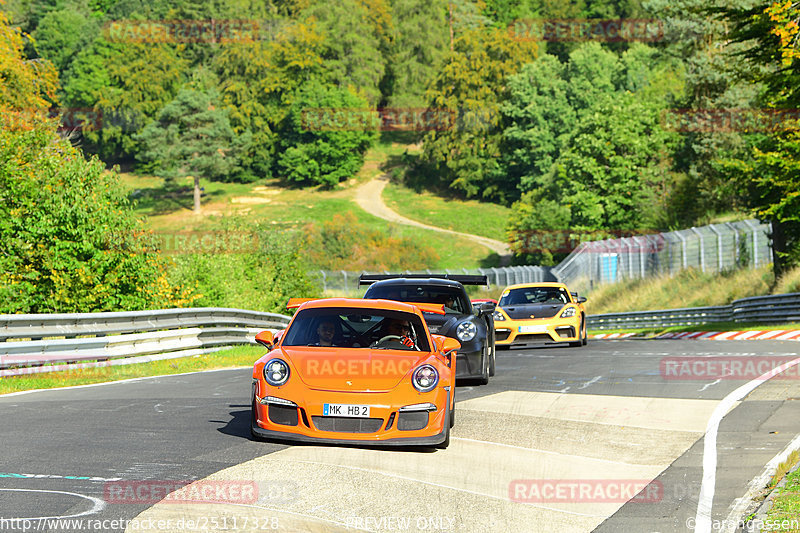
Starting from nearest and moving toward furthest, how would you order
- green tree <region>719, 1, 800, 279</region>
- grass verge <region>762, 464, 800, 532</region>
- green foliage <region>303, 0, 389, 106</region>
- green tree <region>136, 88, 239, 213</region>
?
grass verge <region>762, 464, 800, 532</region>
green tree <region>719, 1, 800, 279</region>
green tree <region>136, 88, 239, 213</region>
green foliage <region>303, 0, 389, 106</region>

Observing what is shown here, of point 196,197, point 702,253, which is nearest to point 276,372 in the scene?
point 702,253

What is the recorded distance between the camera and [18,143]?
24.9 metres

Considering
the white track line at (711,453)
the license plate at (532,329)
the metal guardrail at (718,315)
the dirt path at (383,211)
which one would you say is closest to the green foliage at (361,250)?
the dirt path at (383,211)

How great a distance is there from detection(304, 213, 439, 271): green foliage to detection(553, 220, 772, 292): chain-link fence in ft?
80.9

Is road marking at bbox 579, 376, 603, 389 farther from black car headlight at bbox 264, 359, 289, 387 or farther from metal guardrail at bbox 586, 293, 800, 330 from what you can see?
metal guardrail at bbox 586, 293, 800, 330

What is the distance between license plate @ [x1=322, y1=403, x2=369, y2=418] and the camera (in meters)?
8.50

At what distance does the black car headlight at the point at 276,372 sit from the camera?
28.7ft

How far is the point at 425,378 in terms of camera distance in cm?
888

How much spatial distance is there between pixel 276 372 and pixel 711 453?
12.8 ft

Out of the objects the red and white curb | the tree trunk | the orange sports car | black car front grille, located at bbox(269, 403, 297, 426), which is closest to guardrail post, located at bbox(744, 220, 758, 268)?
the red and white curb

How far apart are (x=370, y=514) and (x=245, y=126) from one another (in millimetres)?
119301

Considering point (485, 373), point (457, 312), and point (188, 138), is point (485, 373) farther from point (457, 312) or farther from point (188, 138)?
point (188, 138)

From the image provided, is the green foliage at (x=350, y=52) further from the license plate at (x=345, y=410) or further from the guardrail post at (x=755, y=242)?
the license plate at (x=345, y=410)

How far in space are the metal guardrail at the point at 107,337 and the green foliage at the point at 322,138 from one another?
91802mm
